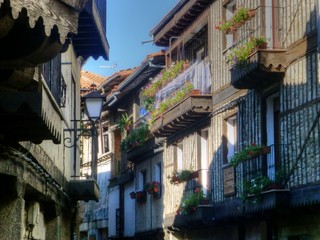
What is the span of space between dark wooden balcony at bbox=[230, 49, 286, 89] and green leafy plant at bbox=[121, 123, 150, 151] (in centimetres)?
1281

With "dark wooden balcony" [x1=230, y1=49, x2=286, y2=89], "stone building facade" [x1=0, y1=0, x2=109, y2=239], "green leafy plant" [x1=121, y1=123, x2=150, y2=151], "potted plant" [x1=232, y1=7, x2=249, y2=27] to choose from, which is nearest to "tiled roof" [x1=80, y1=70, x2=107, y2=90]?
"green leafy plant" [x1=121, y1=123, x2=150, y2=151]

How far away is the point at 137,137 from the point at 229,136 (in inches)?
384

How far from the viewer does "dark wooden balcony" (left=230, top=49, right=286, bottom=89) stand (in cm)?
1866

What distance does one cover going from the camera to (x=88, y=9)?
16.7m

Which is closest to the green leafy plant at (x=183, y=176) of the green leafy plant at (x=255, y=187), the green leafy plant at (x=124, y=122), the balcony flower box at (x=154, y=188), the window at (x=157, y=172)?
the balcony flower box at (x=154, y=188)

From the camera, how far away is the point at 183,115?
2522 centimetres

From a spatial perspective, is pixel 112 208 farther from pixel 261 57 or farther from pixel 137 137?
pixel 261 57

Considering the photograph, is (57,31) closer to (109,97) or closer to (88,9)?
(88,9)

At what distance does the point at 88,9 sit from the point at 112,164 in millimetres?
23251

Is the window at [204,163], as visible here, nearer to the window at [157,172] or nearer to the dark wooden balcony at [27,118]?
the window at [157,172]

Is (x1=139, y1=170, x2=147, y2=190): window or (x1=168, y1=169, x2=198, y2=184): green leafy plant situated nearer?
(x1=168, y1=169, x2=198, y2=184): green leafy plant

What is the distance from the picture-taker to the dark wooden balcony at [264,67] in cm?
1866

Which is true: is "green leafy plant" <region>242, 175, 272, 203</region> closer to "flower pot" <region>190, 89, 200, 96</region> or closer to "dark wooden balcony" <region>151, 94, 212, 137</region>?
"dark wooden balcony" <region>151, 94, 212, 137</region>

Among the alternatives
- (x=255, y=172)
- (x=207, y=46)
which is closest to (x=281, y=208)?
(x=255, y=172)
